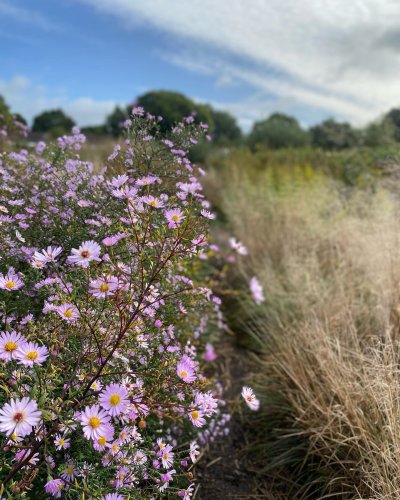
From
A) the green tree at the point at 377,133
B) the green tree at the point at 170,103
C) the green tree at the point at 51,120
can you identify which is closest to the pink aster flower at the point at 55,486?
the green tree at the point at 377,133

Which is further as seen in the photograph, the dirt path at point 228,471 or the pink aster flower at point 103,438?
the dirt path at point 228,471

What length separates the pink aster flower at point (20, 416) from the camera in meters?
1.13

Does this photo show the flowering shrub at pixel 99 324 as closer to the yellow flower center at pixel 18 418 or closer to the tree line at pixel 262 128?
the yellow flower center at pixel 18 418

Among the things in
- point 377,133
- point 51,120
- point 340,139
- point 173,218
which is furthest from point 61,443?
point 51,120

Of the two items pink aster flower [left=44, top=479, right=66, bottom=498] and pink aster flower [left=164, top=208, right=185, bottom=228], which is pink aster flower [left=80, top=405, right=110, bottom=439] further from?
pink aster flower [left=164, top=208, right=185, bottom=228]

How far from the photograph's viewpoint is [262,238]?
5168mm

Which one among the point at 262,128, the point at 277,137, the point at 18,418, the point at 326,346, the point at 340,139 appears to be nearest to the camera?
the point at 18,418

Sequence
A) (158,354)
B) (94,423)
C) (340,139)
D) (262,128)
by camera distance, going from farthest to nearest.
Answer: (262,128) → (340,139) → (158,354) → (94,423)

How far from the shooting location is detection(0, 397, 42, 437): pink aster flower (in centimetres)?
113

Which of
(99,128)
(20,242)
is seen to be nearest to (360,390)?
(20,242)

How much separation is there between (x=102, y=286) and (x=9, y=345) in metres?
0.29

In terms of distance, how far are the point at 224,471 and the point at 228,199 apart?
5730 millimetres

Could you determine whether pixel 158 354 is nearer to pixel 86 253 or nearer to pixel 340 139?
pixel 86 253

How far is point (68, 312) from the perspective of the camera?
4.59 feet
